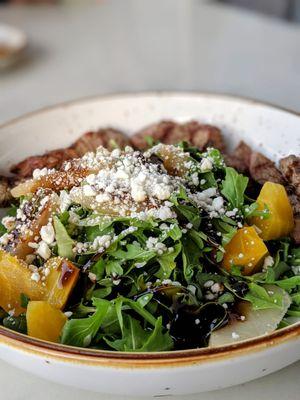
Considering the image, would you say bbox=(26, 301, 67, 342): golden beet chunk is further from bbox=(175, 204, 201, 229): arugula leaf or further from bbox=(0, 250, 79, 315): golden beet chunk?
bbox=(175, 204, 201, 229): arugula leaf

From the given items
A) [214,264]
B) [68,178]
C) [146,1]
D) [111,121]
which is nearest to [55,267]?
[68,178]

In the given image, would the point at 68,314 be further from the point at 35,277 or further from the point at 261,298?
the point at 261,298

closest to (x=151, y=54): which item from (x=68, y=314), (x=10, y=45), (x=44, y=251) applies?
(x=10, y=45)

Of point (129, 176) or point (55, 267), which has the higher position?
point (129, 176)

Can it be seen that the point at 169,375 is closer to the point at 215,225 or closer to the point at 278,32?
the point at 215,225

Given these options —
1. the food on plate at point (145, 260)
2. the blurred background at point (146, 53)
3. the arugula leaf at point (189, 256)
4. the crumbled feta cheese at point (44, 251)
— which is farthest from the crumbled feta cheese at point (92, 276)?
the blurred background at point (146, 53)

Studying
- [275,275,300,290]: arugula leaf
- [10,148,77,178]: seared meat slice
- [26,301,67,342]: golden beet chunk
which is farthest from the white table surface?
[26,301,67,342]: golden beet chunk
